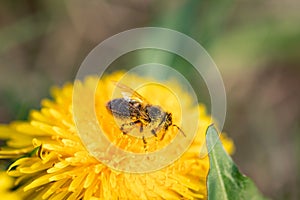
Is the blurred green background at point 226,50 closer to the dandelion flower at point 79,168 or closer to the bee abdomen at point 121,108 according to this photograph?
the dandelion flower at point 79,168

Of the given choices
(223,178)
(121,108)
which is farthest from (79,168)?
(223,178)

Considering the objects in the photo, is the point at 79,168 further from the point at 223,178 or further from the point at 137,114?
the point at 223,178

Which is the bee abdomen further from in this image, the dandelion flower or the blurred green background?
the blurred green background

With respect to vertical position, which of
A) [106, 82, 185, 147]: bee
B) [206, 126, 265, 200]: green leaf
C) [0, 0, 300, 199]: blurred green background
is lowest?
[206, 126, 265, 200]: green leaf

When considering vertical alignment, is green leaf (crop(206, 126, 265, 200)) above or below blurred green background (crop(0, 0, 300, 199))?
below

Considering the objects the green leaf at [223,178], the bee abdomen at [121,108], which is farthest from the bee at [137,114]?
the green leaf at [223,178]

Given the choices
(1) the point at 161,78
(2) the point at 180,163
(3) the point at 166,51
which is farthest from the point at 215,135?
(3) the point at 166,51

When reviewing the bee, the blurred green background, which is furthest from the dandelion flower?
the blurred green background
